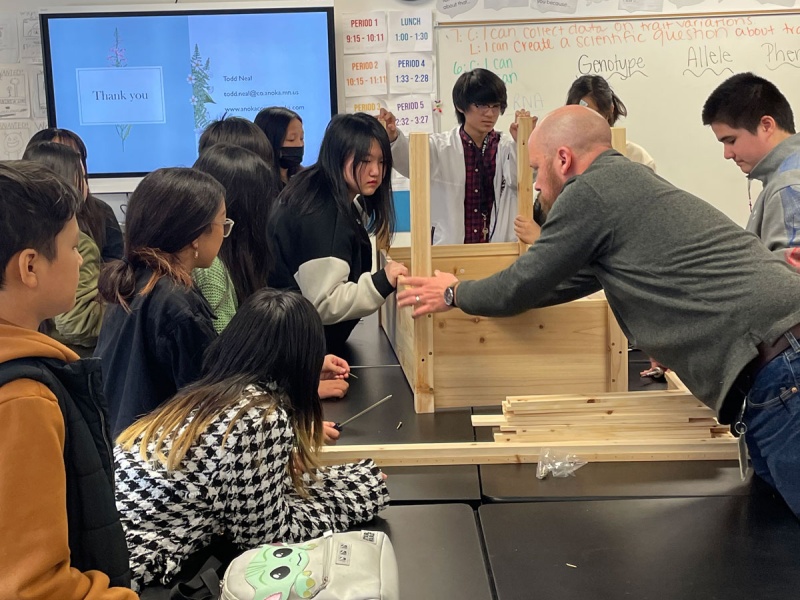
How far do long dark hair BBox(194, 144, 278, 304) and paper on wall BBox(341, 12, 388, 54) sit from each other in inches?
94.7

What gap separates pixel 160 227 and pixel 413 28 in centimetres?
310

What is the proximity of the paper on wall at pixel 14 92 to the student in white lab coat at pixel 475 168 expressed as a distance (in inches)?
97.7

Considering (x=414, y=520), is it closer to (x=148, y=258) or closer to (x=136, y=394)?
(x=136, y=394)

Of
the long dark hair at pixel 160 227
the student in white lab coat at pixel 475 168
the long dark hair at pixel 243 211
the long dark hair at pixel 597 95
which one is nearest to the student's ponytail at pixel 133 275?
the long dark hair at pixel 160 227

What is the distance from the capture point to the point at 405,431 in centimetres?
195

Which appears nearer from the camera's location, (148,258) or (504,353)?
(148,258)

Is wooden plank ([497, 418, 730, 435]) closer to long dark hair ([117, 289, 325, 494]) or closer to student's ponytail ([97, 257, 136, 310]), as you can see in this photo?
long dark hair ([117, 289, 325, 494])

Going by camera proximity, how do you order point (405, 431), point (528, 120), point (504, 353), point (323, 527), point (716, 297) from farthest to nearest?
1. point (528, 120)
2. point (504, 353)
3. point (405, 431)
4. point (716, 297)
5. point (323, 527)

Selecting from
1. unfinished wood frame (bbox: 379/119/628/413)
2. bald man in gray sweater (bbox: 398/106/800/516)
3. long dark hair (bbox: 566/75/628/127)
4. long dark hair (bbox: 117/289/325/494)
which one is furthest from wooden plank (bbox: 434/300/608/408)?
long dark hair (bbox: 566/75/628/127)

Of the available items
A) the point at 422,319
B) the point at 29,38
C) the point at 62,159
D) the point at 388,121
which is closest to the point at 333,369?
the point at 422,319

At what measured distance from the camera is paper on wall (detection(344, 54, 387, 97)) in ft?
14.7

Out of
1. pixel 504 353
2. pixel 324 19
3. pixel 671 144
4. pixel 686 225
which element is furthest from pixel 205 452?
pixel 671 144

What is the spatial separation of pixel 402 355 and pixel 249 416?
3.66 feet

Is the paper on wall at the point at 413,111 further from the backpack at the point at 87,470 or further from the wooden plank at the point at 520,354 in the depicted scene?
the backpack at the point at 87,470
